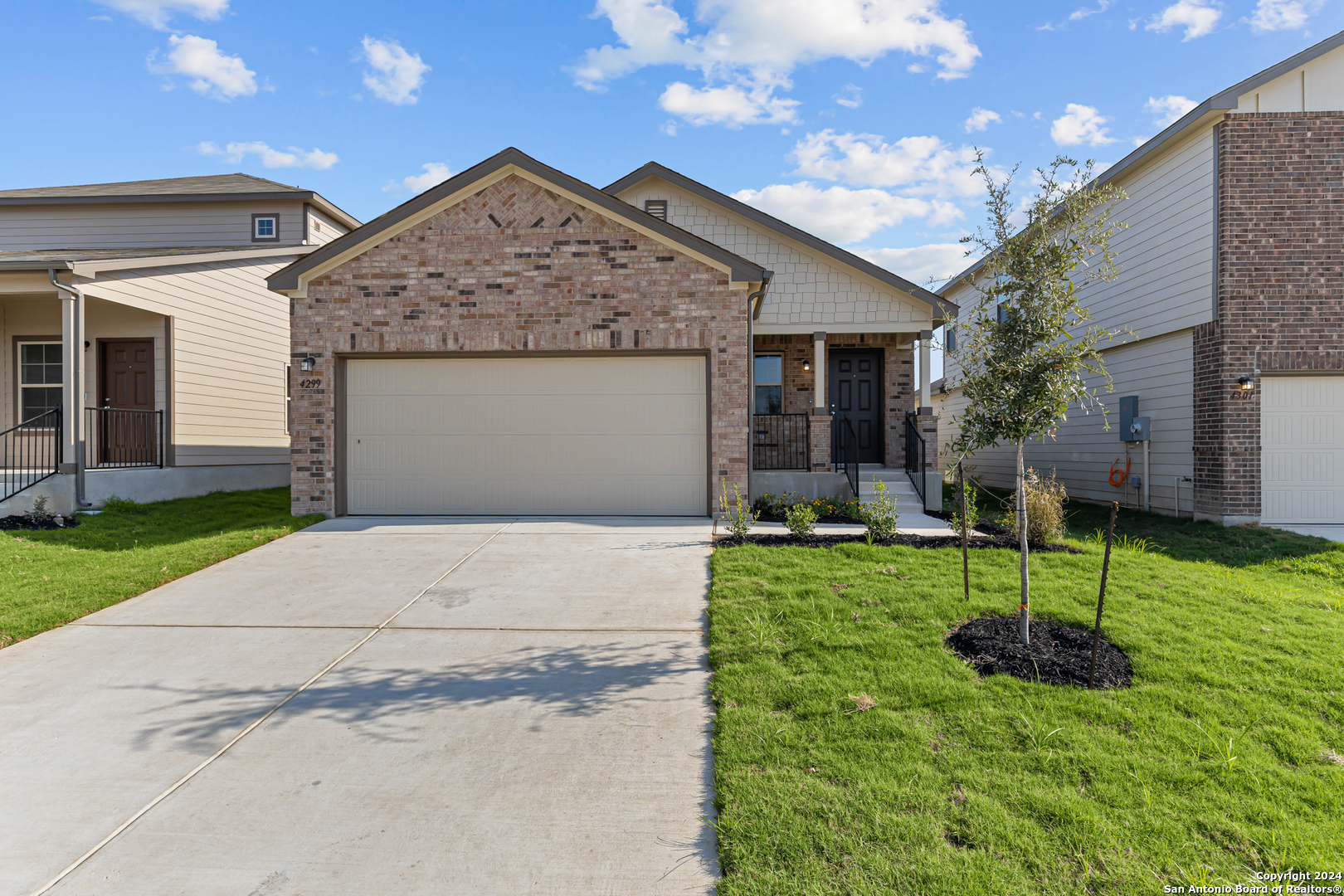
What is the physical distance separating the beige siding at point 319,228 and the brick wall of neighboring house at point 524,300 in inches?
274

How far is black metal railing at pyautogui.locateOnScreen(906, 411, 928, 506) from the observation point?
38.5 ft

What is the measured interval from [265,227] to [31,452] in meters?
6.63

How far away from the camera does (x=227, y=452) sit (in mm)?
13727

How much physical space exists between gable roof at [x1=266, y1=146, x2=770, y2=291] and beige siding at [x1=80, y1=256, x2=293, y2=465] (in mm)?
3852

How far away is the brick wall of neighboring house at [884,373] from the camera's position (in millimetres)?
14383

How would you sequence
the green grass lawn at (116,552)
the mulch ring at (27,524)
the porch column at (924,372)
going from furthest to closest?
the porch column at (924,372)
the mulch ring at (27,524)
the green grass lawn at (116,552)

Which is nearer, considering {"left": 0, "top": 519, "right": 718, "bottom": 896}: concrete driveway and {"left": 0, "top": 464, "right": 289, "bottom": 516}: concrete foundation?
{"left": 0, "top": 519, "right": 718, "bottom": 896}: concrete driveway

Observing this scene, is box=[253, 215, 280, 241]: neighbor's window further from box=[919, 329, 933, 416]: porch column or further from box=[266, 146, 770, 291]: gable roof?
box=[919, 329, 933, 416]: porch column

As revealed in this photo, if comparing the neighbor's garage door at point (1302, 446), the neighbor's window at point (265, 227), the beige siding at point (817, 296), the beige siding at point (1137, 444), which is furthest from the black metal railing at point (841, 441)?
the neighbor's window at point (265, 227)

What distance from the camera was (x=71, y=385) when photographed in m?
10.2

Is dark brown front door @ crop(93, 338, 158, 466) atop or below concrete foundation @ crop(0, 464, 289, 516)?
atop

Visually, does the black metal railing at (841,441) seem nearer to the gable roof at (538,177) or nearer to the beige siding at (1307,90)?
the gable roof at (538,177)

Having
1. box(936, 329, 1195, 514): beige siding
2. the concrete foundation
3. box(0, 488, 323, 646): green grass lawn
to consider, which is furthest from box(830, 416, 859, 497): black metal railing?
the concrete foundation

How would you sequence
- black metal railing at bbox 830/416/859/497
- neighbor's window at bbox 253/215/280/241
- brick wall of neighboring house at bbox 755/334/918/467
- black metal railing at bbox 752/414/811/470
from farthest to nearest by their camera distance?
neighbor's window at bbox 253/215/280/241
brick wall of neighboring house at bbox 755/334/918/467
black metal railing at bbox 830/416/859/497
black metal railing at bbox 752/414/811/470
